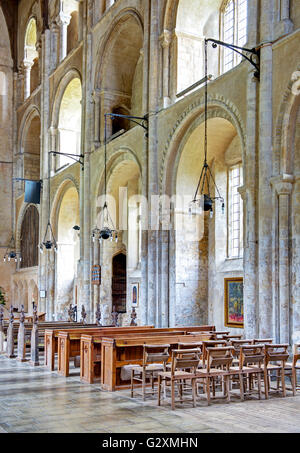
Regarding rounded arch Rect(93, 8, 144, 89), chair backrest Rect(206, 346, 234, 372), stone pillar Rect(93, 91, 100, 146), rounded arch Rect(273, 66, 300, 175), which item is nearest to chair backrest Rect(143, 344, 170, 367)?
chair backrest Rect(206, 346, 234, 372)

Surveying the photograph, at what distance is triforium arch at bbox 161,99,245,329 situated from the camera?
56.9 feet

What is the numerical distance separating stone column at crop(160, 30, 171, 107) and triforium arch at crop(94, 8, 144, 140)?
447cm

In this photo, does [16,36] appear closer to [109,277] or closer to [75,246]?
[75,246]

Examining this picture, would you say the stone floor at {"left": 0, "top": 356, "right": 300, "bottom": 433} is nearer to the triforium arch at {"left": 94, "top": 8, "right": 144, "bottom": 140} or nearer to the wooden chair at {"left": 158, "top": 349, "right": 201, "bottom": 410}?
the wooden chair at {"left": 158, "top": 349, "right": 201, "bottom": 410}

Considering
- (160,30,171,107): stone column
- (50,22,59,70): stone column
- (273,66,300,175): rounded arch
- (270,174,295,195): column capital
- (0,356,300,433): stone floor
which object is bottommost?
(0,356,300,433): stone floor

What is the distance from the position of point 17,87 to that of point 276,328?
28399 mm

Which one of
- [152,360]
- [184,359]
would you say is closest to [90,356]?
[152,360]

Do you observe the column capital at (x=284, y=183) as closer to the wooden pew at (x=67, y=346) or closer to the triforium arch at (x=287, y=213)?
the triforium arch at (x=287, y=213)

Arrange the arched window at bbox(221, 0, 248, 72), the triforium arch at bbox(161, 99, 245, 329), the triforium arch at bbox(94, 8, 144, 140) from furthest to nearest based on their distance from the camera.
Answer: the triforium arch at bbox(94, 8, 144, 140) → the arched window at bbox(221, 0, 248, 72) → the triforium arch at bbox(161, 99, 245, 329)

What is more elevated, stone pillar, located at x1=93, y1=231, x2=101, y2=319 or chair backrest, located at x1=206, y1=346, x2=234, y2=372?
stone pillar, located at x1=93, y1=231, x2=101, y2=319

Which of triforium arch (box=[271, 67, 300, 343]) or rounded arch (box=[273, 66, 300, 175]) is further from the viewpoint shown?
rounded arch (box=[273, 66, 300, 175])

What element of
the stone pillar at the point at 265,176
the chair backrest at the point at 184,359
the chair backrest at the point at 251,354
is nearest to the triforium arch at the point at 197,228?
the stone pillar at the point at 265,176
